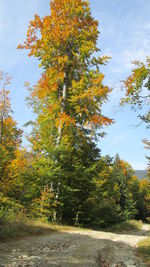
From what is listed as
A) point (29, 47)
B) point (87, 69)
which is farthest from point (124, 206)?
point (29, 47)

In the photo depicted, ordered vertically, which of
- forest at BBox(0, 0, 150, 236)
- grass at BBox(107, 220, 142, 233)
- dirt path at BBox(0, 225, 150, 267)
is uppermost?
forest at BBox(0, 0, 150, 236)

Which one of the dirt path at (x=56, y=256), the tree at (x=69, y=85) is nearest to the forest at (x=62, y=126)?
the tree at (x=69, y=85)

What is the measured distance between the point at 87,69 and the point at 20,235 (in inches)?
441

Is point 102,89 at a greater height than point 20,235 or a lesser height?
greater

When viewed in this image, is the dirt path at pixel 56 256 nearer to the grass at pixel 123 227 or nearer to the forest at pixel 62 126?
the forest at pixel 62 126

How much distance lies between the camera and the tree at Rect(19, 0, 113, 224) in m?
13.1

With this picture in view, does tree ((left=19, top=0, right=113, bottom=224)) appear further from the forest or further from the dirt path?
the dirt path

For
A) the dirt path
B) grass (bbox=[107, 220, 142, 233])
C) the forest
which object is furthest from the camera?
grass (bbox=[107, 220, 142, 233])

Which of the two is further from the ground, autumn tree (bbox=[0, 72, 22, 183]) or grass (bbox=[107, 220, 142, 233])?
autumn tree (bbox=[0, 72, 22, 183])

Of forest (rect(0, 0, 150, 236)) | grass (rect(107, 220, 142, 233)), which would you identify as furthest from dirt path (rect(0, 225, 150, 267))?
grass (rect(107, 220, 142, 233))

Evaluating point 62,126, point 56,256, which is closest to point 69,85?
point 62,126

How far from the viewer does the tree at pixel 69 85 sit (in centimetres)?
1311

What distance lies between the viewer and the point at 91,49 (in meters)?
14.1

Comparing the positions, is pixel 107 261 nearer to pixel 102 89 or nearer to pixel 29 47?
pixel 102 89
